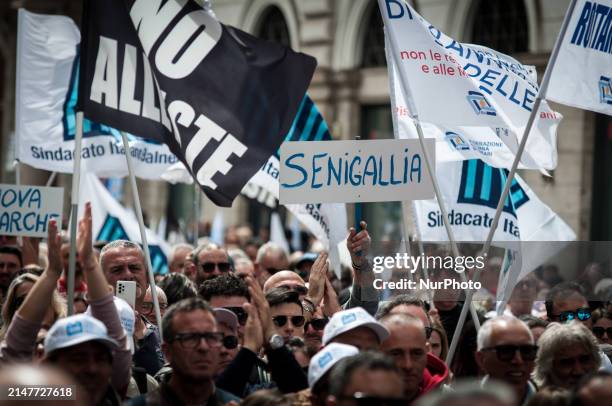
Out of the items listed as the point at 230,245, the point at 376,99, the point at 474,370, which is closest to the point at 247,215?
the point at 376,99

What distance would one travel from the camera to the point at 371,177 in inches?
→ 298

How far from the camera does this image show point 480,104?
8.02m

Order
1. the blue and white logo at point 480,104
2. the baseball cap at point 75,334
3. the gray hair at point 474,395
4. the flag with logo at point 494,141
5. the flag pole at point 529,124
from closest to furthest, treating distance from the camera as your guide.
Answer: the gray hair at point 474,395 < the baseball cap at point 75,334 < the flag pole at point 529,124 < the blue and white logo at point 480,104 < the flag with logo at point 494,141

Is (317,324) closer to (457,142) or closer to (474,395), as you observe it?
(457,142)

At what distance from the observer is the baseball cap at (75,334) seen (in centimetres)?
493

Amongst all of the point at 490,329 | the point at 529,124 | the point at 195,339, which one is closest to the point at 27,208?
the point at 529,124

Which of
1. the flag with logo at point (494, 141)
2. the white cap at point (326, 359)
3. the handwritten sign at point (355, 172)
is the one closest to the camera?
the white cap at point (326, 359)

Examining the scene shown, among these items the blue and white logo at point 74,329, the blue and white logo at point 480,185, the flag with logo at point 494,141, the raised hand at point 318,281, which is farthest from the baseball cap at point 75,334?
the blue and white logo at point 480,185

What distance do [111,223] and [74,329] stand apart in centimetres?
744

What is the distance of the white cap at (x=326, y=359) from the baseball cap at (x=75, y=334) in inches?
34.0

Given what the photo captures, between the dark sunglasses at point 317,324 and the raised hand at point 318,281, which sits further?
the raised hand at point 318,281

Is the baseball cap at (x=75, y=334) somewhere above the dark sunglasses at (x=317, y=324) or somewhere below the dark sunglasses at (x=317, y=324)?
above

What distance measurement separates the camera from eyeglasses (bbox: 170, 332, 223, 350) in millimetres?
5219

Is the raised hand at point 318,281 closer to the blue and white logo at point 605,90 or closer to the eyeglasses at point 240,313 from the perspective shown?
the eyeglasses at point 240,313
